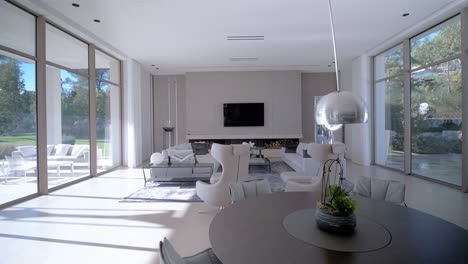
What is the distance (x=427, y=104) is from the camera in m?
5.54

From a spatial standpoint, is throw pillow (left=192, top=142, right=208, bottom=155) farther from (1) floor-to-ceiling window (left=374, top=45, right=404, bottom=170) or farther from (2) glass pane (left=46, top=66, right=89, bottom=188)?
(1) floor-to-ceiling window (left=374, top=45, right=404, bottom=170)

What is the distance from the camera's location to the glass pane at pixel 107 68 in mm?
6895

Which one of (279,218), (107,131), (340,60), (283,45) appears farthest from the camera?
(340,60)

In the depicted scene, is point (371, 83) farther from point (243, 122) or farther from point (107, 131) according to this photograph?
point (107, 131)

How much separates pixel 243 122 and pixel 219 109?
1047 mm

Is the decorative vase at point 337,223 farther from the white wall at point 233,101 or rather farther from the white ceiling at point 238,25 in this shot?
the white wall at point 233,101

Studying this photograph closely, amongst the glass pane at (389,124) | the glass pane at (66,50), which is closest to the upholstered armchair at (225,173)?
the glass pane at (66,50)

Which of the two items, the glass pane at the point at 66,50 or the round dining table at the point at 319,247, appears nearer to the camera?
the round dining table at the point at 319,247

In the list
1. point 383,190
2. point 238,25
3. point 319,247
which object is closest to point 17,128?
point 238,25

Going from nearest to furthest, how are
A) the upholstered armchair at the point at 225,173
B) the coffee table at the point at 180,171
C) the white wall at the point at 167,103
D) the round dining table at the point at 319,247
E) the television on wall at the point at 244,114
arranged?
the round dining table at the point at 319,247 < the upholstered armchair at the point at 225,173 < the coffee table at the point at 180,171 < the television on wall at the point at 244,114 < the white wall at the point at 167,103

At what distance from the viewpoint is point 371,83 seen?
24.8 ft

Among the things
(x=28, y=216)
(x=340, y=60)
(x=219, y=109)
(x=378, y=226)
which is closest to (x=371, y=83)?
(x=340, y=60)

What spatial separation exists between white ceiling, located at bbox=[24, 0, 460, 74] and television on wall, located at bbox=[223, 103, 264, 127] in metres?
2.11

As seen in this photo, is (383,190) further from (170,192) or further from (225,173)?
(170,192)
